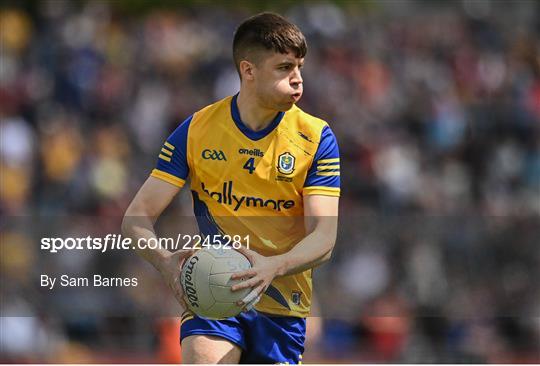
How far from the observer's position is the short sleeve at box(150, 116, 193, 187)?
20.5 ft

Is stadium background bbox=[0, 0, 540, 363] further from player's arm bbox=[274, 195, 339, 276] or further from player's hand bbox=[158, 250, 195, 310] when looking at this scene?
player's hand bbox=[158, 250, 195, 310]

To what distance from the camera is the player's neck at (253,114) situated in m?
6.27

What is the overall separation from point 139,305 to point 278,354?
452cm

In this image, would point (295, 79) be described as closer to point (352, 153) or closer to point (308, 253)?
point (308, 253)

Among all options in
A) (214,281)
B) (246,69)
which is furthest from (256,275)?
(246,69)

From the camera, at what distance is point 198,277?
19.1ft

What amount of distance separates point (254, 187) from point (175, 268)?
631 mm

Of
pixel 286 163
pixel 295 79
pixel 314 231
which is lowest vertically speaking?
pixel 314 231

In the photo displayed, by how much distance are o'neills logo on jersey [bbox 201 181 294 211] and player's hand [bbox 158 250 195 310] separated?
0.41 m

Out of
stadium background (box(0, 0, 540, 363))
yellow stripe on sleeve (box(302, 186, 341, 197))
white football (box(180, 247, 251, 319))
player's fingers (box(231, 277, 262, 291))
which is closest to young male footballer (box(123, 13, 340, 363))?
yellow stripe on sleeve (box(302, 186, 341, 197))

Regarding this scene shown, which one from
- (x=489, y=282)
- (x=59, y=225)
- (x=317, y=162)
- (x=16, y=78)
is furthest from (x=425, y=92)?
(x=317, y=162)

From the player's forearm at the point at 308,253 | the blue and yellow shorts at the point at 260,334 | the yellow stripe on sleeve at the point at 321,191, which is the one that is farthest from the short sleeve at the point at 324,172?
the blue and yellow shorts at the point at 260,334

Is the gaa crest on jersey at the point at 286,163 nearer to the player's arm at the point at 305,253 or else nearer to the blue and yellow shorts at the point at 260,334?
the player's arm at the point at 305,253

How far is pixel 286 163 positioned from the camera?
620 cm
